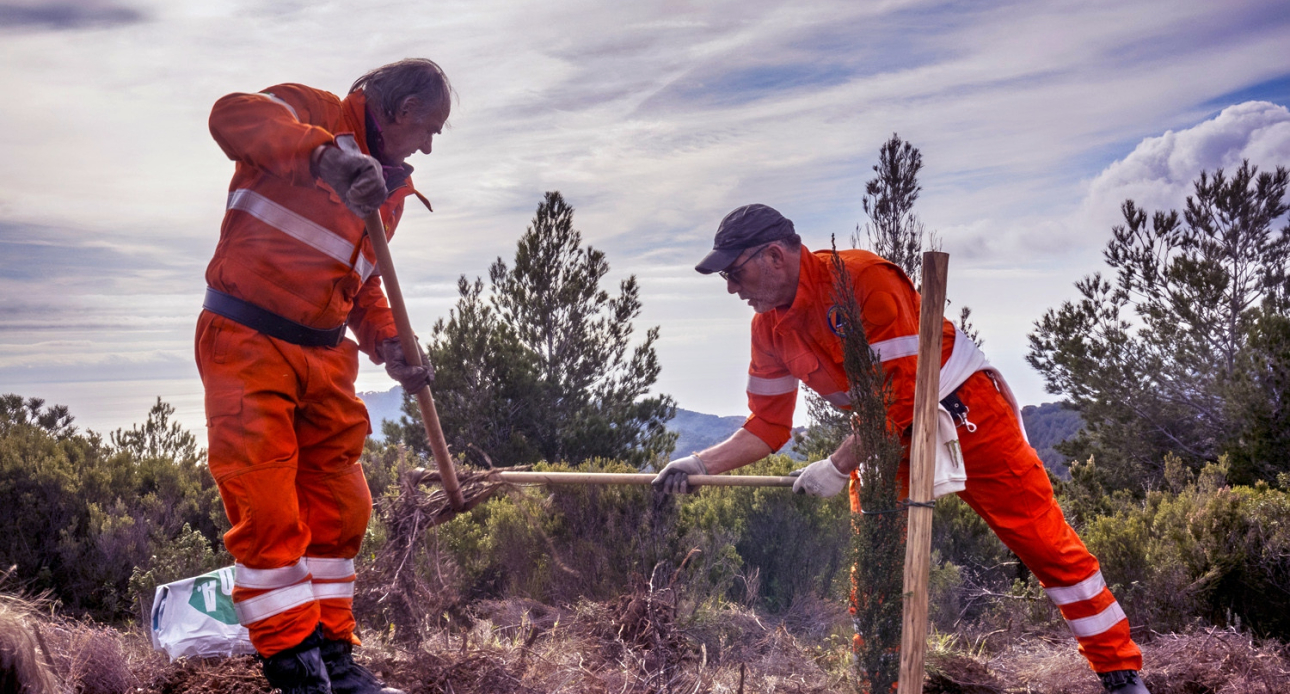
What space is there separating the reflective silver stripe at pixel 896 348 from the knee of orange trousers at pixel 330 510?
6.79ft

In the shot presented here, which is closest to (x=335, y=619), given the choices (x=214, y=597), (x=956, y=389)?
(x=214, y=597)

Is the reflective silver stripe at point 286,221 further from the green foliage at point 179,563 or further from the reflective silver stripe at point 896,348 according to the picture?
the green foliage at point 179,563

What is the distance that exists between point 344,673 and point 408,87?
2201 millimetres

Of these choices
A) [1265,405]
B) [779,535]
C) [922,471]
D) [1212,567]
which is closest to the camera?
[922,471]

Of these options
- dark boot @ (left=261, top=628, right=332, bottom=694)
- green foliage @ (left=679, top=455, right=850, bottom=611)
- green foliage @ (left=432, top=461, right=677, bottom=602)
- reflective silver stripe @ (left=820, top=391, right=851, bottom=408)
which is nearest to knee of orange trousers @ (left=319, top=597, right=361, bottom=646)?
dark boot @ (left=261, top=628, right=332, bottom=694)

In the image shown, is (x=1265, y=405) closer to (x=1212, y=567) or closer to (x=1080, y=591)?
(x=1212, y=567)

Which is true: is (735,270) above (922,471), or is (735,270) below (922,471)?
above

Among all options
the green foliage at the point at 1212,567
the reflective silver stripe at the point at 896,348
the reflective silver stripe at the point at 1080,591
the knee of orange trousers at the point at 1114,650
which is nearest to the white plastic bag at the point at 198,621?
the reflective silver stripe at the point at 896,348

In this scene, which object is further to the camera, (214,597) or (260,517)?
(214,597)

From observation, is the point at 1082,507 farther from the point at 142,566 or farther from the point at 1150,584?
the point at 142,566

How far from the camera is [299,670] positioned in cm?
289

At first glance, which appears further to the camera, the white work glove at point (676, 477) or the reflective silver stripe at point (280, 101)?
the white work glove at point (676, 477)

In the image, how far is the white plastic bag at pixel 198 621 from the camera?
409 cm

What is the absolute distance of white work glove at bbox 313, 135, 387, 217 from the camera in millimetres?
2734
